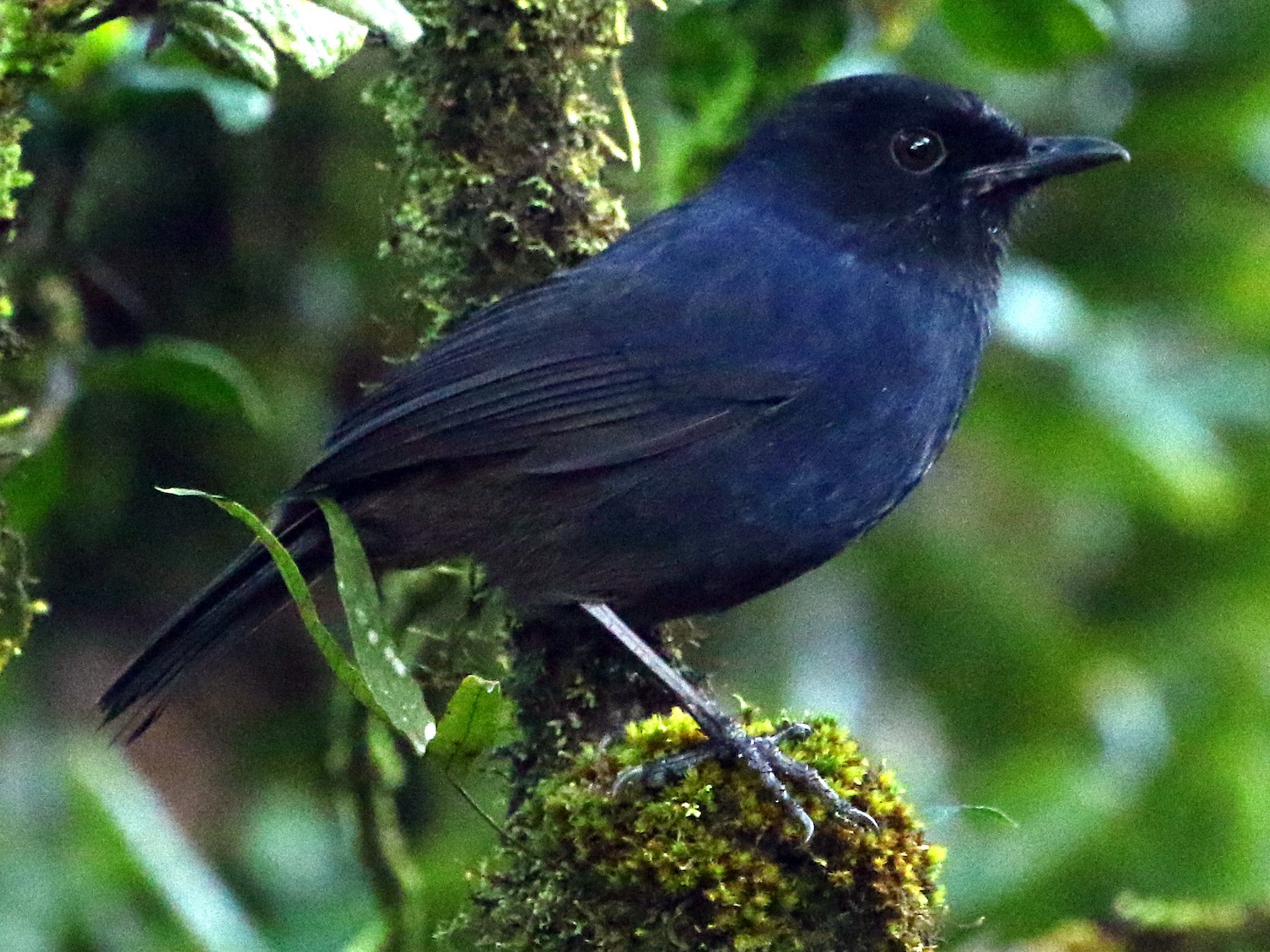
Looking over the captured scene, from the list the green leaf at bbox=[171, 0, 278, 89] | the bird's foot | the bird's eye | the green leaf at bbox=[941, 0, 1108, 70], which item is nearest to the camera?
the bird's foot

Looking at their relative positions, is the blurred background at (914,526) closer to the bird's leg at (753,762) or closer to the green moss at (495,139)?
the green moss at (495,139)

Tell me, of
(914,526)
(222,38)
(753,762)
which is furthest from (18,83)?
(914,526)

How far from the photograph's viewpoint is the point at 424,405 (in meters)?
3.66

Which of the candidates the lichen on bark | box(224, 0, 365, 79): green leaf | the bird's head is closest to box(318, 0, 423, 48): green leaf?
→ box(224, 0, 365, 79): green leaf

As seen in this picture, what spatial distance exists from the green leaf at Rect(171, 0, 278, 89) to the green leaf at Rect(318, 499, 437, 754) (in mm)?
870

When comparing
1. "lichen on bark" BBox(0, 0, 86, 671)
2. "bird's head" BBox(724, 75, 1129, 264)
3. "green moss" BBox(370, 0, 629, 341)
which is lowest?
"lichen on bark" BBox(0, 0, 86, 671)

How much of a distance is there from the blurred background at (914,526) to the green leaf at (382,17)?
142cm

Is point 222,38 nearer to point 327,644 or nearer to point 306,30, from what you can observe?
point 306,30

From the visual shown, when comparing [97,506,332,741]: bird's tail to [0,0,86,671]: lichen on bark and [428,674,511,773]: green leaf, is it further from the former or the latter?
[428,674,511,773]: green leaf

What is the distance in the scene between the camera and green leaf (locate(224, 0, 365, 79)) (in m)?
3.06

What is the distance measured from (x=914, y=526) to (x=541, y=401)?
2058 mm

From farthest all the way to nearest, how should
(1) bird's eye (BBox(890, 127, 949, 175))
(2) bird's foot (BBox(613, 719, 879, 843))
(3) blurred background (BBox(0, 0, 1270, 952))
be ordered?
(3) blurred background (BBox(0, 0, 1270, 952))
(1) bird's eye (BBox(890, 127, 949, 175))
(2) bird's foot (BBox(613, 719, 879, 843))

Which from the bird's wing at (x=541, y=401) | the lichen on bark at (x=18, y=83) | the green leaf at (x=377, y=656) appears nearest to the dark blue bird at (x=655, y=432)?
the bird's wing at (x=541, y=401)

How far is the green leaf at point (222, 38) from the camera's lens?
305 centimetres
